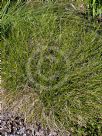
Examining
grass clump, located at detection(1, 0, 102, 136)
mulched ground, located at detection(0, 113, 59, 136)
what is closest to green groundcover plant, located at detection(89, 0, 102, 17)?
grass clump, located at detection(1, 0, 102, 136)

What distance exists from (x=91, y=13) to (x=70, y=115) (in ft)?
2.87

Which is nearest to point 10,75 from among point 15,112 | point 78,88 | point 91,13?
point 15,112

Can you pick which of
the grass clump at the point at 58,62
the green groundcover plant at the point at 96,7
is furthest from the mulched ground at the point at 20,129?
the green groundcover plant at the point at 96,7

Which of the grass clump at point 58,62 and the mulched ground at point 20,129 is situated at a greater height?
the grass clump at point 58,62

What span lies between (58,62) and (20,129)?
539 millimetres

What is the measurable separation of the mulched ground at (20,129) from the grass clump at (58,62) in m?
0.11

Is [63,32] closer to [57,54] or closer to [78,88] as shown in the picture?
[57,54]

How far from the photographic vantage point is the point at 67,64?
8.72ft

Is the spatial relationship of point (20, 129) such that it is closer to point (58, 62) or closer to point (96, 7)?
point (58, 62)

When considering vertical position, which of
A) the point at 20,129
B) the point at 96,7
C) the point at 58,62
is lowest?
the point at 20,129

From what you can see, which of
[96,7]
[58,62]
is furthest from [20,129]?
[96,7]

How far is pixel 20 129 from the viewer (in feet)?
8.59

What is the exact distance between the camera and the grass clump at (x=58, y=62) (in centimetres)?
260

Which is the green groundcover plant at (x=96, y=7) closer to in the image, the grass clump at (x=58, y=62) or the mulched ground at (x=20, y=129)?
the grass clump at (x=58, y=62)
